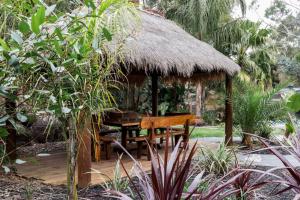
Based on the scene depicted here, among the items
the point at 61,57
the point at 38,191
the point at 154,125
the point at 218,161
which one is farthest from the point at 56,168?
the point at 61,57

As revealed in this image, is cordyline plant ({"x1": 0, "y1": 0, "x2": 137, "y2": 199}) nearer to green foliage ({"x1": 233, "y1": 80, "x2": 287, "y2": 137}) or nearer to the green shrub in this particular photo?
green foliage ({"x1": 233, "y1": 80, "x2": 287, "y2": 137})

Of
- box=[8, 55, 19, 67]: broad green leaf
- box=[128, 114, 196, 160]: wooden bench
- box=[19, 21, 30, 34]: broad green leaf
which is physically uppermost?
box=[19, 21, 30, 34]: broad green leaf

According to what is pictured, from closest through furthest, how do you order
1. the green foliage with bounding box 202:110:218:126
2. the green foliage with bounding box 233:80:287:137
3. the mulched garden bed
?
the mulched garden bed, the green foliage with bounding box 233:80:287:137, the green foliage with bounding box 202:110:218:126

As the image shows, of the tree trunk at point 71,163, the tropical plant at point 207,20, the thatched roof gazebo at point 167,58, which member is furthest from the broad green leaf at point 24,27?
the tropical plant at point 207,20

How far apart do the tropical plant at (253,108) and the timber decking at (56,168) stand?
309cm

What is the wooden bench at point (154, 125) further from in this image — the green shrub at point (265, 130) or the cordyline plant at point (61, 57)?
the cordyline plant at point (61, 57)

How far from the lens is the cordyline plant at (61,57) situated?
1.63 m

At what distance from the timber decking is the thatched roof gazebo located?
20.9 inches

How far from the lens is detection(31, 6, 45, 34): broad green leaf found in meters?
1.48

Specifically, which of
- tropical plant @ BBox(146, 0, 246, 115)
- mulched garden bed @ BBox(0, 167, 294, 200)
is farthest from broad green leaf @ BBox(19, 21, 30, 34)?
tropical plant @ BBox(146, 0, 246, 115)

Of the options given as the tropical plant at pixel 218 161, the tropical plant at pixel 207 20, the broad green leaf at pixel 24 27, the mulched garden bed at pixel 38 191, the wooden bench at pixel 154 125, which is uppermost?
the tropical plant at pixel 207 20

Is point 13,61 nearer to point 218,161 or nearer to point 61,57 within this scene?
point 61,57

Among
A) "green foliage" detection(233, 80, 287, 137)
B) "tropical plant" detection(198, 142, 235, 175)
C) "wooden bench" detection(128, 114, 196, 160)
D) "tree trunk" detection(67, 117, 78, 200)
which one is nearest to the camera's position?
"tree trunk" detection(67, 117, 78, 200)

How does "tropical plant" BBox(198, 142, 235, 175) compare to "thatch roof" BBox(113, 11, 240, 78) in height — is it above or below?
below
